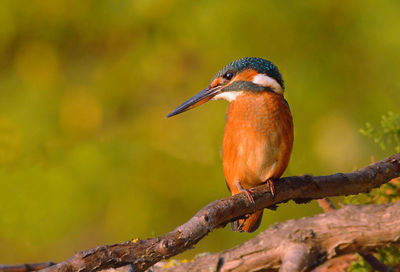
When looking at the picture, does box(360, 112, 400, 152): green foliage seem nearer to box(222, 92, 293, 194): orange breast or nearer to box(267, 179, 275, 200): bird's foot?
box(222, 92, 293, 194): orange breast

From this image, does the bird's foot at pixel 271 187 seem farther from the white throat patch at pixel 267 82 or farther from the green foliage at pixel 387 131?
the green foliage at pixel 387 131

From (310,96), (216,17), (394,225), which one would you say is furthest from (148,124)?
(394,225)

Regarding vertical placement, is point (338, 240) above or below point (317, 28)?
below

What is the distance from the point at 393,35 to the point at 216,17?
984 millimetres

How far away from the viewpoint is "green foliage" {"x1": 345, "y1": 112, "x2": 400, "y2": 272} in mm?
2525

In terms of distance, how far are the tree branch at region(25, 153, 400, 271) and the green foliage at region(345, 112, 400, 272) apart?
455 mm

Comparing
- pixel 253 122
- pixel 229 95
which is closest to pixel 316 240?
pixel 253 122

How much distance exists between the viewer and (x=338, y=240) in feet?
7.77

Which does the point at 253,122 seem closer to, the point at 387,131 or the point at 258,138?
the point at 258,138

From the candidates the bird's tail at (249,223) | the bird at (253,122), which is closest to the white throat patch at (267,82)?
the bird at (253,122)

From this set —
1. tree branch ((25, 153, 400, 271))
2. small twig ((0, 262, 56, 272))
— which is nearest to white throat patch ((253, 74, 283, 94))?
tree branch ((25, 153, 400, 271))

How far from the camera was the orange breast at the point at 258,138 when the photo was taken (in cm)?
214

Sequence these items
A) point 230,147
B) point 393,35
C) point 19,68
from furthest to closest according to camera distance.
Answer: point 19,68, point 393,35, point 230,147

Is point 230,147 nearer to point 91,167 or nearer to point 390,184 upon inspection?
point 390,184
